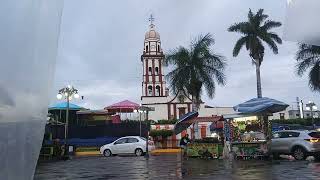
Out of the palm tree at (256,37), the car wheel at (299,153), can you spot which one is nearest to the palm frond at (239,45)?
the palm tree at (256,37)

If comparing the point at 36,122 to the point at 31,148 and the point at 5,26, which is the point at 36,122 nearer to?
the point at 31,148

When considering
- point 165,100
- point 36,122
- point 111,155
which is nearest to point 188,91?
point 111,155

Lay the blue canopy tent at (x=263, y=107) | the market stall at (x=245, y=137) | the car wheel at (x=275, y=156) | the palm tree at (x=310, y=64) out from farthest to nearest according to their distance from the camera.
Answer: the palm tree at (x=310, y=64) < the car wheel at (x=275, y=156) < the market stall at (x=245, y=137) < the blue canopy tent at (x=263, y=107)

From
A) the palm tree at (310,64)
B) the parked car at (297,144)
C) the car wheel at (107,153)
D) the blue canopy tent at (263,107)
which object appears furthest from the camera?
the palm tree at (310,64)

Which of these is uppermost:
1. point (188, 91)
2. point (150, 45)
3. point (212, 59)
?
point (150, 45)

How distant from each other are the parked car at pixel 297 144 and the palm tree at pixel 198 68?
14225 millimetres

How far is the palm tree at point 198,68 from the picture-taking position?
36156 mm

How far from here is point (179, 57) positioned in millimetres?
36250

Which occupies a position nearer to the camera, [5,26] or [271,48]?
[5,26]

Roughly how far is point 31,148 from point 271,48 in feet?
138

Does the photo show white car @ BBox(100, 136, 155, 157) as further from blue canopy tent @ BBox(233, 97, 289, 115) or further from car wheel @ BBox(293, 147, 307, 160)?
car wheel @ BBox(293, 147, 307, 160)

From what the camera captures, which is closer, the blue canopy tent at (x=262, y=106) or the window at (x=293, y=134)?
the blue canopy tent at (x=262, y=106)

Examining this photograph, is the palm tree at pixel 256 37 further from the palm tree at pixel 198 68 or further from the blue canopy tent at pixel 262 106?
the blue canopy tent at pixel 262 106

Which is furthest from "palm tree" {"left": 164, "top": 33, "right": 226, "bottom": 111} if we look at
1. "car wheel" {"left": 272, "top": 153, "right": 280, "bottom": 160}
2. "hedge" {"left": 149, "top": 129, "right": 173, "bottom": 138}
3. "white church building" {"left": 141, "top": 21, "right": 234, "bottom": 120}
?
"white church building" {"left": 141, "top": 21, "right": 234, "bottom": 120}
